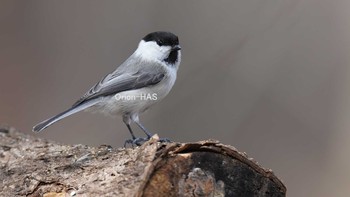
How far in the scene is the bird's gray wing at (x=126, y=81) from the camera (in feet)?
10.7

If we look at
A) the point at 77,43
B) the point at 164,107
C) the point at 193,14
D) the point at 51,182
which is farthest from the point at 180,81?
the point at 51,182

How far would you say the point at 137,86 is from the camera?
10.8 ft

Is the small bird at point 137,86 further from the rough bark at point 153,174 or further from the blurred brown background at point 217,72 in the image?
the blurred brown background at point 217,72

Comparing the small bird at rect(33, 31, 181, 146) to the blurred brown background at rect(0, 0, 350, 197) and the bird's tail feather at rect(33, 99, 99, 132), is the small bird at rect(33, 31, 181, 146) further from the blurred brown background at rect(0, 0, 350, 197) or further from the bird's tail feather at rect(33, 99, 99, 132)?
the blurred brown background at rect(0, 0, 350, 197)

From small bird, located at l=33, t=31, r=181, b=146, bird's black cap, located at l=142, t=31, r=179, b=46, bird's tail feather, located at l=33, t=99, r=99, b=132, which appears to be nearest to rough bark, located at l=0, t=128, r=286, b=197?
bird's tail feather, located at l=33, t=99, r=99, b=132

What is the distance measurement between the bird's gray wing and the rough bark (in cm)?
99

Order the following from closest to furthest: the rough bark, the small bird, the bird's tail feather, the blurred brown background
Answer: the rough bark, the bird's tail feather, the small bird, the blurred brown background

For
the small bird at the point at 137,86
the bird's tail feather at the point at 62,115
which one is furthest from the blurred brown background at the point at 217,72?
the bird's tail feather at the point at 62,115

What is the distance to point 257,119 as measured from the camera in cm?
528

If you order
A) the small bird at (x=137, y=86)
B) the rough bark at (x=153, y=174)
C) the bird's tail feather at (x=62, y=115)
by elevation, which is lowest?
the rough bark at (x=153, y=174)

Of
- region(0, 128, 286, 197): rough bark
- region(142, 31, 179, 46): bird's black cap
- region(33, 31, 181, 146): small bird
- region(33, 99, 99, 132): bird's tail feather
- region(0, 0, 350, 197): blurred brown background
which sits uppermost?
region(0, 0, 350, 197): blurred brown background

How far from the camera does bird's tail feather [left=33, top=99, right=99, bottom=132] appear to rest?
10.0 ft

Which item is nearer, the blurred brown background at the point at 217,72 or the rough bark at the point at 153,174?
the rough bark at the point at 153,174

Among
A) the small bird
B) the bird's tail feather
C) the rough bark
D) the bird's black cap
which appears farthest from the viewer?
the bird's black cap
